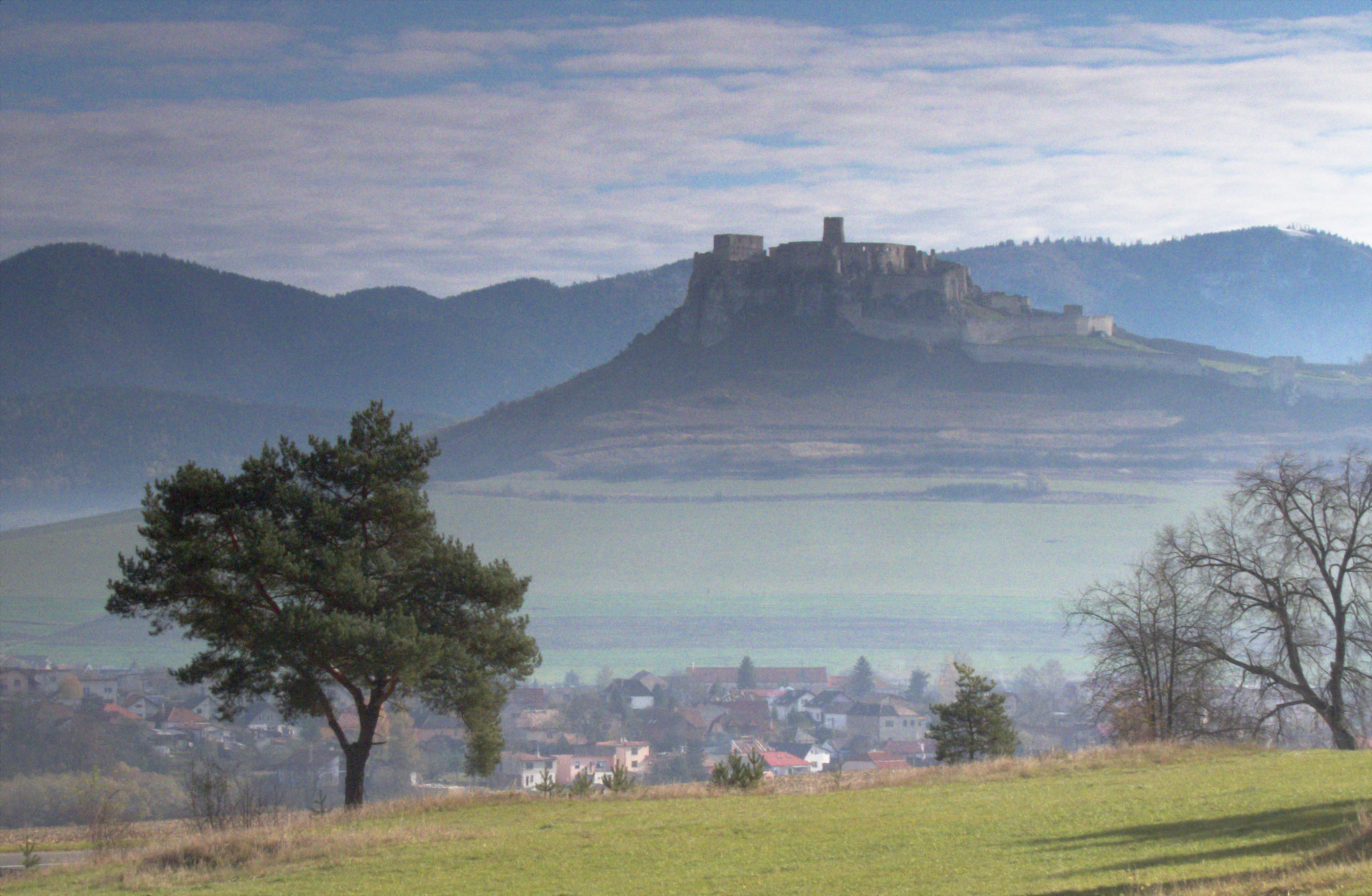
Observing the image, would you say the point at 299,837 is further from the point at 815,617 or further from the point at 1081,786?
the point at 815,617

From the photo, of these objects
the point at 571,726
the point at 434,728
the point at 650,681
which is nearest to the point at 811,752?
the point at 571,726

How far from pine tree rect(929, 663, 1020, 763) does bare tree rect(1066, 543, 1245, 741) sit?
188 cm

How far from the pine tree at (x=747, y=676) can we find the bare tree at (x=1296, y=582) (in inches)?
2625

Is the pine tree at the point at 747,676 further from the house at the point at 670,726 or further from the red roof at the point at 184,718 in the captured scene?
the red roof at the point at 184,718

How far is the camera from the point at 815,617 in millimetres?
123375

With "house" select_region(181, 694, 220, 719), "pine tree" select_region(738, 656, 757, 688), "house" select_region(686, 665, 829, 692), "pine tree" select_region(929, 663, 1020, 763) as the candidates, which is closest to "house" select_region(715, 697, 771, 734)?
"pine tree" select_region(738, 656, 757, 688)

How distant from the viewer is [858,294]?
526 ft

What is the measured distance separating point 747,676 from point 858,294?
7623 centimetres

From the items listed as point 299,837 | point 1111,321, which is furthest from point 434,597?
point 1111,321

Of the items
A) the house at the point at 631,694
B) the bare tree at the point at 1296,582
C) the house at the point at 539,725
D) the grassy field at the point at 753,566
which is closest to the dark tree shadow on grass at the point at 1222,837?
the bare tree at the point at 1296,582

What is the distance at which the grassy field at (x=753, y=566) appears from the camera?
11650 centimetres

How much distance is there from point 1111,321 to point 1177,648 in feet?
527

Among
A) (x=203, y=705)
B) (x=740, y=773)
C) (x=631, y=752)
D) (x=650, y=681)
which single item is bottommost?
(x=631, y=752)

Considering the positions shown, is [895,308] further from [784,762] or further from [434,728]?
[784,762]
